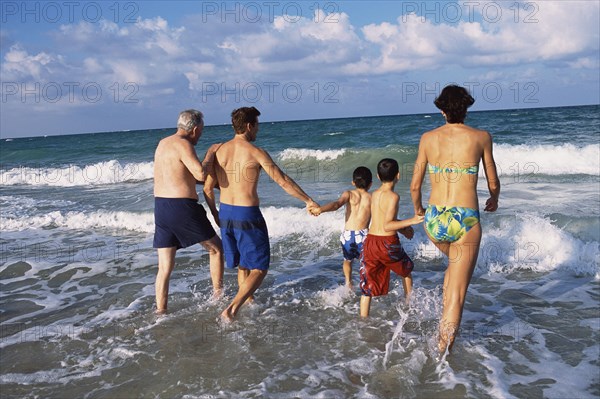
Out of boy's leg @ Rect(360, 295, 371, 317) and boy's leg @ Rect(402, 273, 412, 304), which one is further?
boy's leg @ Rect(402, 273, 412, 304)

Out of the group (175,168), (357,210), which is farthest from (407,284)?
(175,168)

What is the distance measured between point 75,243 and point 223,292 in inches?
169

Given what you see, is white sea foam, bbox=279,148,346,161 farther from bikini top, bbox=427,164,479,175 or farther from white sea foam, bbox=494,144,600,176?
bikini top, bbox=427,164,479,175

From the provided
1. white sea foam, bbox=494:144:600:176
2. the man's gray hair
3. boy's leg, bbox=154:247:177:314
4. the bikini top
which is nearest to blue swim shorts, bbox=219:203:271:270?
boy's leg, bbox=154:247:177:314

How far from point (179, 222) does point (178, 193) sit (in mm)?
274

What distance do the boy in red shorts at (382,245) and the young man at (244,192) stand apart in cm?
62

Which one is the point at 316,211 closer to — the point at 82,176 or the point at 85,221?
the point at 85,221

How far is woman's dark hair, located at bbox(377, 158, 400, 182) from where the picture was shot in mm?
4637

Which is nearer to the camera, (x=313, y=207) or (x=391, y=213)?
(x=391, y=213)

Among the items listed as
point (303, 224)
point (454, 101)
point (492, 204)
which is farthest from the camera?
point (303, 224)

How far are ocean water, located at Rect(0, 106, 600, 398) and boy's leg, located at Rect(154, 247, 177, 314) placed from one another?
0.62ft

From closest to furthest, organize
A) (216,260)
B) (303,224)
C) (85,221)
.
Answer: (216,260) < (303,224) < (85,221)

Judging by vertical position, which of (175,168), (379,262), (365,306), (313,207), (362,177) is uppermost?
(175,168)

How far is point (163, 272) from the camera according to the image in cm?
508
